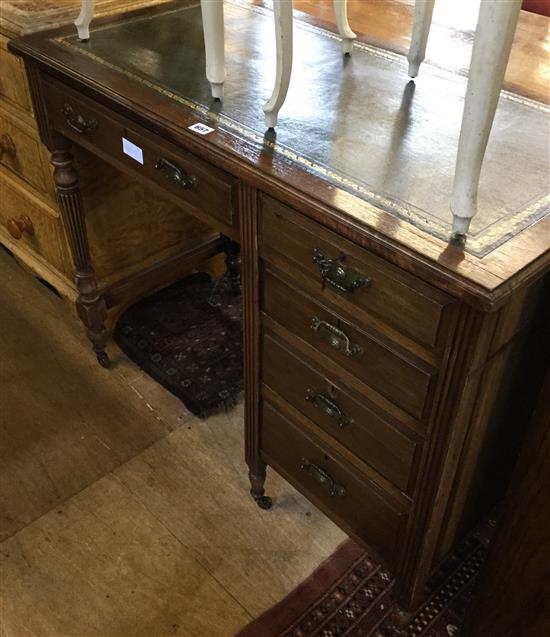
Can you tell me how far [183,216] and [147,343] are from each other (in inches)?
14.8

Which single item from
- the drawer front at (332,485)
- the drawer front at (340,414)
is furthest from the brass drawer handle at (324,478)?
the drawer front at (340,414)

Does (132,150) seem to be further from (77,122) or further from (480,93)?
(480,93)

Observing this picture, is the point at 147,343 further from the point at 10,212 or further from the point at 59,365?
the point at 10,212

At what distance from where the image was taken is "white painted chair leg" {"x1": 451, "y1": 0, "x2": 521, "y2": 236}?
708 mm

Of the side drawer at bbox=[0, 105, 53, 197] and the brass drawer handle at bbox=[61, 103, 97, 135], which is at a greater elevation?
the brass drawer handle at bbox=[61, 103, 97, 135]

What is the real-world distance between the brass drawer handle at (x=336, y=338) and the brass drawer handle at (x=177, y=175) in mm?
319

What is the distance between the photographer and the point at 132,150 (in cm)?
125

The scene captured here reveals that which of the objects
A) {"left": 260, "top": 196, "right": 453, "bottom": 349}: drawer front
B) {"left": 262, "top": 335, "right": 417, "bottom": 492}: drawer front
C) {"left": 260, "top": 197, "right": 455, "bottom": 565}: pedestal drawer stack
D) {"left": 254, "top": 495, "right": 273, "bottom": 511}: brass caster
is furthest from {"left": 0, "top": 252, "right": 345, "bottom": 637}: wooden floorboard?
{"left": 260, "top": 196, "right": 453, "bottom": 349}: drawer front

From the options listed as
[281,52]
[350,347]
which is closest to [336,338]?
[350,347]

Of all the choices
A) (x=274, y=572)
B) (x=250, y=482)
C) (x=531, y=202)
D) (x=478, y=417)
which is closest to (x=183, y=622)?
(x=274, y=572)

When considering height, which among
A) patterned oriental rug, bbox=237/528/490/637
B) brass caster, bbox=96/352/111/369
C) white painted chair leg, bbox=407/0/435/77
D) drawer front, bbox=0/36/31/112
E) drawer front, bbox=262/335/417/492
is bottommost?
brass caster, bbox=96/352/111/369

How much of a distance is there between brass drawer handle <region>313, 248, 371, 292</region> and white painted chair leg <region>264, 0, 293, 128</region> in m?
0.26

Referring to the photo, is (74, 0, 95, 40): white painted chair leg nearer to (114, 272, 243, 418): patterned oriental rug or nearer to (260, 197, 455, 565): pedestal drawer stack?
(260, 197, 455, 565): pedestal drawer stack

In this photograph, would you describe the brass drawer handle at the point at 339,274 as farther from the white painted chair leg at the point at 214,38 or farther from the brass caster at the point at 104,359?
the brass caster at the point at 104,359
